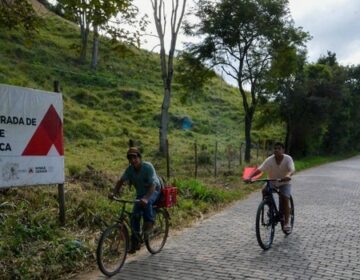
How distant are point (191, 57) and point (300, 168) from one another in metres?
9.10

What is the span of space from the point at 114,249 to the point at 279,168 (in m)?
3.84

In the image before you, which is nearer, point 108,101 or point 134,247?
point 134,247

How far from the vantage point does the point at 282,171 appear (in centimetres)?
946

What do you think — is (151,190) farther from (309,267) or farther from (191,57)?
(191,57)

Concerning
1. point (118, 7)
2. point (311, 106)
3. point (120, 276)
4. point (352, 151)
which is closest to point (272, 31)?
point (311, 106)

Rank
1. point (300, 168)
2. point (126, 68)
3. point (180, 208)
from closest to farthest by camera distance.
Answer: point (180, 208), point (300, 168), point (126, 68)

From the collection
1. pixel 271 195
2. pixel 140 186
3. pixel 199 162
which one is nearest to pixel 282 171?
pixel 271 195

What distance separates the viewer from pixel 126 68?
46031 millimetres

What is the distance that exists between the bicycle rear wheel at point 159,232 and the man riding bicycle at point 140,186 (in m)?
0.42

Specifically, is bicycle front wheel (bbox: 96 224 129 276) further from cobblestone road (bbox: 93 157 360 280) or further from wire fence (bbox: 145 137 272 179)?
wire fence (bbox: 145 137 272 179)

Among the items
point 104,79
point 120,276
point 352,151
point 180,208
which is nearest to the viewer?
point 120,276

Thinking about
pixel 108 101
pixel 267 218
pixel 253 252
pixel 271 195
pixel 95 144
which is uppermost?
pixel 108 101

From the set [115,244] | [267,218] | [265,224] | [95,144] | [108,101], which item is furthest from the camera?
[108,101]

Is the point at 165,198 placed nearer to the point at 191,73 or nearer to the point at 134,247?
the point at 134,247
